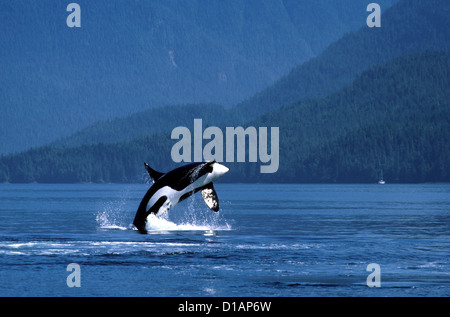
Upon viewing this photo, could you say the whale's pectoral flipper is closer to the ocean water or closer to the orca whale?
the orca whale

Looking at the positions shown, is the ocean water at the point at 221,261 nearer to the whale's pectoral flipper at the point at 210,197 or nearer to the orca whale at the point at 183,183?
the whale's pectoral flipper at the point at 210,197

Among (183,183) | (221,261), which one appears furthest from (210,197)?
(221,261)

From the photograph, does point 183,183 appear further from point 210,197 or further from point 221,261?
point 221,261

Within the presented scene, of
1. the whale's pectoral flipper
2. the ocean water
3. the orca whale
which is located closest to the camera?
the ocean water

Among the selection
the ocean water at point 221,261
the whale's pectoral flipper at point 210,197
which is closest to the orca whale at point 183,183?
the whale's pectoral flipper at point 210,197

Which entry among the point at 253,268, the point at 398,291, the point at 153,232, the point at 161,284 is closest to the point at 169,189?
the point at 153,232

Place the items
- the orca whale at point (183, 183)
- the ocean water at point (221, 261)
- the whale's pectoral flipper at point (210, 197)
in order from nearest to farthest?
the ocean water at point (221, 261) < the orca whale at point (183, 183) < the whale's pectoral flipper at point (210, 197)

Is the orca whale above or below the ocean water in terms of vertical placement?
above

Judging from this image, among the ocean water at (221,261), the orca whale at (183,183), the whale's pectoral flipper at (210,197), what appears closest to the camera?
the ocean water at (221,261)

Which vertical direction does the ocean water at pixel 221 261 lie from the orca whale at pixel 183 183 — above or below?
below

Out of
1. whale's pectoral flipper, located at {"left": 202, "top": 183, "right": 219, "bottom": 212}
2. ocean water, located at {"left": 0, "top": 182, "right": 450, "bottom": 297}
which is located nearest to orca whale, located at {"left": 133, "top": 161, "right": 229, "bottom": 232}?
whale's pectoral flipper, located at {"left": 202, "top": 183, "right": 219, "bottom": 212}

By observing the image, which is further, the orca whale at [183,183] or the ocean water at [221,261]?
the orca whale at [183,183]

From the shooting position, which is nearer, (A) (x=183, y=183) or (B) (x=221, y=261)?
(B) (x=221, y=261)

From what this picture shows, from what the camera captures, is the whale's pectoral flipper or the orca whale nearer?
the orca whale
